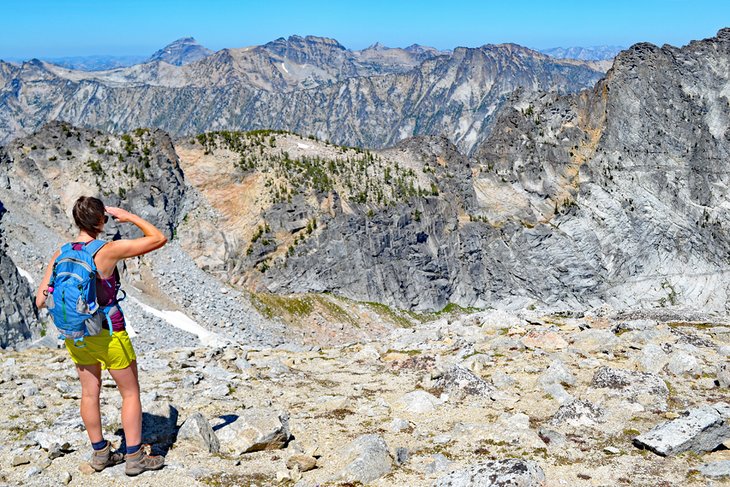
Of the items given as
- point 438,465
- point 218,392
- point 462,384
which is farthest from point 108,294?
point 462,384

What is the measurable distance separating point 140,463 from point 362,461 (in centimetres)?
344

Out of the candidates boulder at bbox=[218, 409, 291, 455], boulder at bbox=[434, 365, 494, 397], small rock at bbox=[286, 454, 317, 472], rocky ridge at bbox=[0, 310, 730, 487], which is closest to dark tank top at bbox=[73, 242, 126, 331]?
rocky ridge at bbox=[0, 310, 730, 487]

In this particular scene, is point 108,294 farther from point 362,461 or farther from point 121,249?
point 362,461

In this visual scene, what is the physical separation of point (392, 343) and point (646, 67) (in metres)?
85.0

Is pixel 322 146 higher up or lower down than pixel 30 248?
higher up

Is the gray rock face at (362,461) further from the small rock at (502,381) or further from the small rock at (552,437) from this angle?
the small rock at (502,381)

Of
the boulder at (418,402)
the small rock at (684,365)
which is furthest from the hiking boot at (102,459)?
the small rock at (684,365)

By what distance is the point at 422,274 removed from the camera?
7506cm

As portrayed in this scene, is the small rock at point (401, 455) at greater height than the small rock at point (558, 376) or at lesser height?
greater

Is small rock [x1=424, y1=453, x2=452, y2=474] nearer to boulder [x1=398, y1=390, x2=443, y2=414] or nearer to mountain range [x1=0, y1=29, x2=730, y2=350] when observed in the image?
boulder [x1=398, y1=390, x2=443, y2=414]

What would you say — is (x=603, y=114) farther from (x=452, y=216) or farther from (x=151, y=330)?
(x=151, y=330)

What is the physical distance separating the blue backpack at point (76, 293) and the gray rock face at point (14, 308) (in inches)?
1211

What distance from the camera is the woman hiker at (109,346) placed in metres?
8.61

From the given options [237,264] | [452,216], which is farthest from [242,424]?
[452,216]
